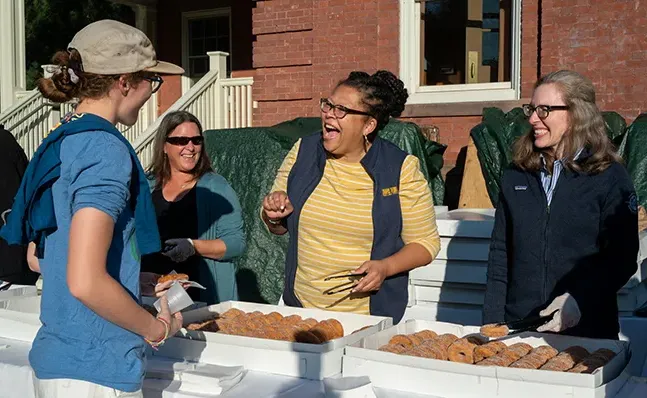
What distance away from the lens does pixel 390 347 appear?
8.23ft

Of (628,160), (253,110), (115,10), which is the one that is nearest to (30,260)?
(628,160)

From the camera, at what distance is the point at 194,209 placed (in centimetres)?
372

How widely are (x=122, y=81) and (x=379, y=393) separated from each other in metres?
1.15

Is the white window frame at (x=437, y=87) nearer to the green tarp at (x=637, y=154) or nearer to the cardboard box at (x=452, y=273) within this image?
the green tarp at (x=637, y=154)

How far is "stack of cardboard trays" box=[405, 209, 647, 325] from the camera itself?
523cm

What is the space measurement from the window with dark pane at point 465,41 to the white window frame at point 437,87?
0.12 meters

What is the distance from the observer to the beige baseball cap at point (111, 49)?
189cm

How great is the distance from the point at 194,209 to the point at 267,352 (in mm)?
1362

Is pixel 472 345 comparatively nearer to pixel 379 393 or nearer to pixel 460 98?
pixel 379 393

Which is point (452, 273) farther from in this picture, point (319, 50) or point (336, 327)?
point (319, 50)

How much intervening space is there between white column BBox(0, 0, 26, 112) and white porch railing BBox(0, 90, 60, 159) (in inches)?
14.4

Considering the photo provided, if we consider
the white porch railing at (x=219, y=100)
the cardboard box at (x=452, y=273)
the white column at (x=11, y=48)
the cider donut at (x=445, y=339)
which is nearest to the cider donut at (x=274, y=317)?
the cider donut at (x=445, y=339)

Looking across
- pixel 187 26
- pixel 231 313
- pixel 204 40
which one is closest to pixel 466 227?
pixel 231 313

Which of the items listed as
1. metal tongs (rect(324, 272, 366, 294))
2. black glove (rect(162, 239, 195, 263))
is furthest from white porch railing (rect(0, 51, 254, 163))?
metal tongs (rect(324, 272, 366, 294))
